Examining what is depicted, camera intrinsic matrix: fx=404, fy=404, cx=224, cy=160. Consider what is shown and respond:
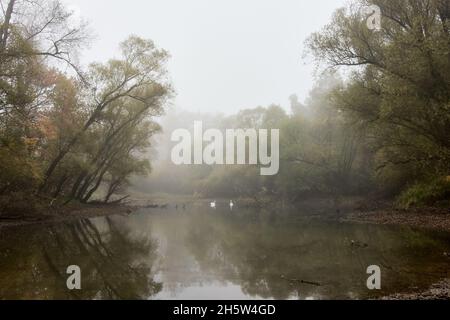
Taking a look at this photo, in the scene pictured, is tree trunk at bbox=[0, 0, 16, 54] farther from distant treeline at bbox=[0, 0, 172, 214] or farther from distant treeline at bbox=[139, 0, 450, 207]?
distant treeline at bbox=[139, 0, 450, 207]

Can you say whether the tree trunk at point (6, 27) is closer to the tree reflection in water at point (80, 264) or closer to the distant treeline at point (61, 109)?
the distant treeline at point (61, 109)

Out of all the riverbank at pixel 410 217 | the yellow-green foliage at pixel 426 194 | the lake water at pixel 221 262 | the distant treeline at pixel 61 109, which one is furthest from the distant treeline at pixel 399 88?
the distant treeline at pixel 61 109

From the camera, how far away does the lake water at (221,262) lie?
9.88m

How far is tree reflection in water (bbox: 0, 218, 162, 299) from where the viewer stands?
9703 millimetres

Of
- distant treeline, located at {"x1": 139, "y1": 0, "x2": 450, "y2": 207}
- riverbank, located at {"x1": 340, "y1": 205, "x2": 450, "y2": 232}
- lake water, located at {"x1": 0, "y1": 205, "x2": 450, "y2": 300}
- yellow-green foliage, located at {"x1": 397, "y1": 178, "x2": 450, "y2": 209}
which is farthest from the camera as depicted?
yellow-green foliage, located at {"x1": 397, "y1": 178, "x2": 450, "y2": 209}

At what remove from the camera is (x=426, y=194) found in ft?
79.1

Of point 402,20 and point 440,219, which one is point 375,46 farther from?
point 440,219

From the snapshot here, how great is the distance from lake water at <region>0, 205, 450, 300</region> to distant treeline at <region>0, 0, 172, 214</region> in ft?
15.6

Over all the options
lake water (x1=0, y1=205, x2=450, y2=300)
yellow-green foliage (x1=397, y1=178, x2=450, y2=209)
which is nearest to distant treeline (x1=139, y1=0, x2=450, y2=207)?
yellow-green foliage (x1=397, y1=178, x2=450, y2=209)

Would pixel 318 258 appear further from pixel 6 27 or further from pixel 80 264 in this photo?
pixel 6 27

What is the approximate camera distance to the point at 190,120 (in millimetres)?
125812

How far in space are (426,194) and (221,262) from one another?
15.9 metres

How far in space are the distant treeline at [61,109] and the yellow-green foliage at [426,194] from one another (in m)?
19.3

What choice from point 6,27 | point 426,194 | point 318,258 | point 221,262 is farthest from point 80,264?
point 426,194
